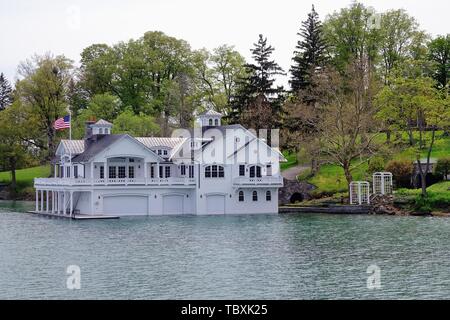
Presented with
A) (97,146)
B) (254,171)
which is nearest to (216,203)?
(254,171)

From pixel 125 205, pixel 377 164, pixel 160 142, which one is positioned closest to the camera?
pixel 125 205

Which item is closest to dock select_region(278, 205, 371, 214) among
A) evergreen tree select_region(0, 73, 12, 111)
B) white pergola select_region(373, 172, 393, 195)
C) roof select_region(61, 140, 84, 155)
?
white pergola select_region(373, 172, 393, 195)

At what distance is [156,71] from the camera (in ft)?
325

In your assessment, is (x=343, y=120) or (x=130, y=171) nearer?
(x=130, y=171)

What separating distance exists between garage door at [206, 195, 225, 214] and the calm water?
7.51 metres

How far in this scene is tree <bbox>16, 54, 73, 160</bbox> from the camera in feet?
288

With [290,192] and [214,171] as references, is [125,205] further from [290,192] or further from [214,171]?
[290,192]

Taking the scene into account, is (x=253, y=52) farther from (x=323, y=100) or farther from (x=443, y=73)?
(x=443, y=73)

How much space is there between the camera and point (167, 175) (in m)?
69.6

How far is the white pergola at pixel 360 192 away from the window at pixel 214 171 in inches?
434

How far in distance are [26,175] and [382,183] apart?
5291 cm

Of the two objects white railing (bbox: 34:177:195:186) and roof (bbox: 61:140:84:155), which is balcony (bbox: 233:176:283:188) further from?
roof (bbox: 61:140:84:155)

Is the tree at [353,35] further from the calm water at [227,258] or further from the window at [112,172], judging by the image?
the calm water at [227,258]
